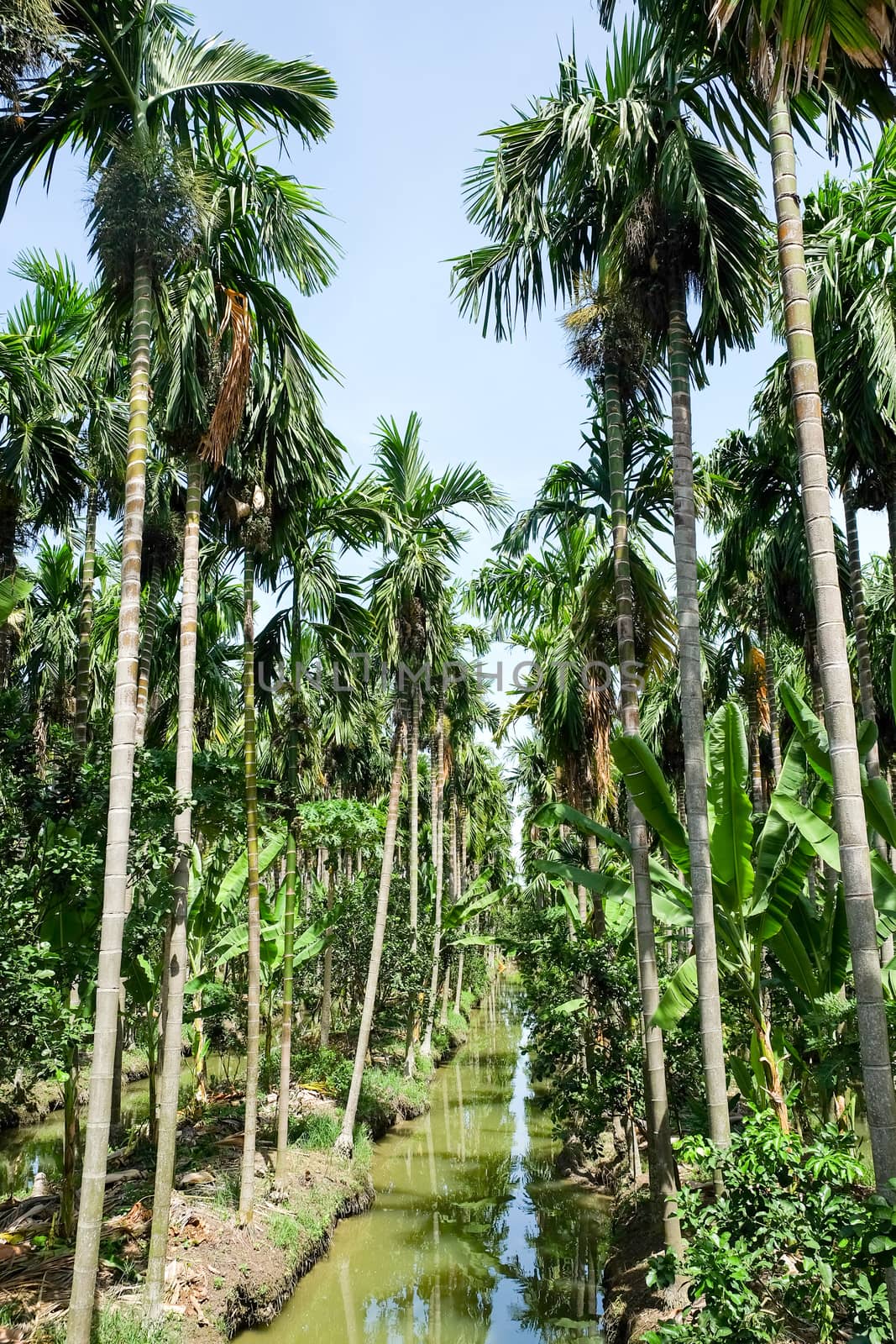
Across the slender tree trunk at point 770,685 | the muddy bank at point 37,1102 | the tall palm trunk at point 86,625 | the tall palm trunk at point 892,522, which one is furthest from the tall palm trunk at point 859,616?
the muddy bank at point 37,1102

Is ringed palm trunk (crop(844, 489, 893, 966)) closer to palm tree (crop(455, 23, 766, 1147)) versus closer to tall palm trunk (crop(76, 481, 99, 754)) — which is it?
palm tree (crop(455, 23, 766, 1147))

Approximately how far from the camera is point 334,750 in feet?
71.7

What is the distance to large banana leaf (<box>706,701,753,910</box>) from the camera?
8836 mm

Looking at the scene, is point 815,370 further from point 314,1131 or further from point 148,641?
point 314,1131

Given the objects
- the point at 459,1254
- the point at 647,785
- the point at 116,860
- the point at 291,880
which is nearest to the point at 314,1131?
the point at 459,1254

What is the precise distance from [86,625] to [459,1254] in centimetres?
1000

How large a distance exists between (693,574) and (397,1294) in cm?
971

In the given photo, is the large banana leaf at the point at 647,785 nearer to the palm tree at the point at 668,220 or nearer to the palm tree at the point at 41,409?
the palm tree at the point at 668,220

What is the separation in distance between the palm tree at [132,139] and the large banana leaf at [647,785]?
4.56 metres

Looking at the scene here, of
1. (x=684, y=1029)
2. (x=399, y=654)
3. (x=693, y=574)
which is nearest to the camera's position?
(x=693, y=574)

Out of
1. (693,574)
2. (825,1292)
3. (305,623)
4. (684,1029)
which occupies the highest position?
(305,623)

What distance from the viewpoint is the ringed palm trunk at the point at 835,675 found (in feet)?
15.9

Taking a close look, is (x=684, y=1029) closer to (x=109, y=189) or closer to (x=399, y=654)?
(x=399, y=654)

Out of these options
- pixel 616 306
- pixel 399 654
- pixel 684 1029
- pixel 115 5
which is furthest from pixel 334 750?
pixel 115 5
